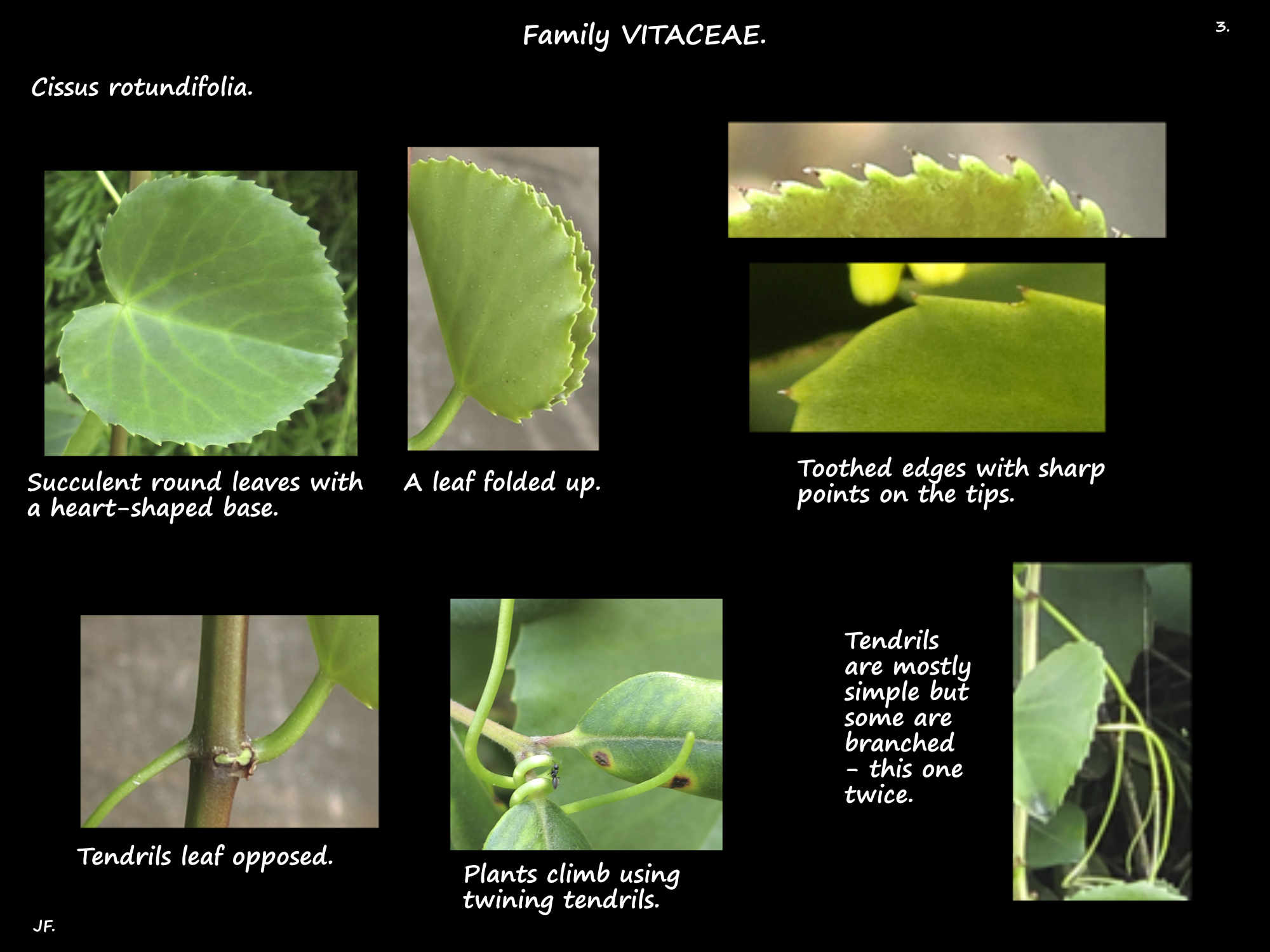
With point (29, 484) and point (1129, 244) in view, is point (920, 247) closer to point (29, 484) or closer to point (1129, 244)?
point (1129, 244)

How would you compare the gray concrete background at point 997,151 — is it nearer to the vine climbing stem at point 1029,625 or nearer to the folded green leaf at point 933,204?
the folded green leaf at point 933,204

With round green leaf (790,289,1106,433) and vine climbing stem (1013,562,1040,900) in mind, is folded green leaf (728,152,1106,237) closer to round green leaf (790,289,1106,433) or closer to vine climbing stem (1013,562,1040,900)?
round green leaf (790,289,1106,433)

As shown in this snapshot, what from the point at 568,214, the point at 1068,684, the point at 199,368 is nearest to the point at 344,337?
the point at 199,368

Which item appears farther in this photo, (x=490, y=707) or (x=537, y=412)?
(x=537, y=412)
